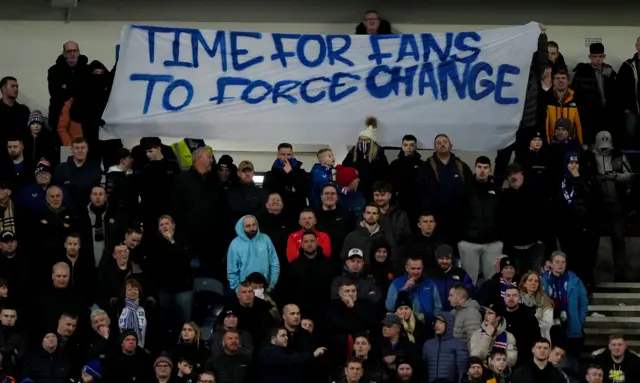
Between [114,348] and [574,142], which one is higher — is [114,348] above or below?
below

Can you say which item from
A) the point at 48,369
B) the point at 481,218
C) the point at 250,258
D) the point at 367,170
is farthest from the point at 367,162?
the point at 48,369

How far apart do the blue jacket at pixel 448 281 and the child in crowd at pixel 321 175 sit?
192 centimetres

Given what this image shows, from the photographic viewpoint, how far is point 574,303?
17172 millimetres

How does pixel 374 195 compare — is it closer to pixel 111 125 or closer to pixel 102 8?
pixel 111 125

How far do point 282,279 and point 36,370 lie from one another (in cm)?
261

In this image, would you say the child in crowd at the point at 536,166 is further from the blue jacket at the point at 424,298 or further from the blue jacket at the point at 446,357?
the blue jacket at the point at 446,357

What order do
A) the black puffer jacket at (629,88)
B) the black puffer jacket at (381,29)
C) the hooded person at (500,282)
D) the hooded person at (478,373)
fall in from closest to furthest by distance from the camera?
the hooded person at (478,373) → the hooded person at (500,282) → the black puffer jacket at (629,88) → the black puffer jacket at (381,29)

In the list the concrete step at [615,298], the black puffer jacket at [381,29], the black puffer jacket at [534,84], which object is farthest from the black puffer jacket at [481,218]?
the black puffer jacket at [381,29]

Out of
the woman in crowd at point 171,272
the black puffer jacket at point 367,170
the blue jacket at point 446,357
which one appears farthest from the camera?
the black puffer jacket at point 367,170

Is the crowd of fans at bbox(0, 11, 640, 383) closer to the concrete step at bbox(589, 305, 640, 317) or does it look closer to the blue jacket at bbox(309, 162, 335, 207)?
the blue jacket at bbox(309, 162, 335, 207)

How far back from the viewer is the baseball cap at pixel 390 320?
1616 centimetres

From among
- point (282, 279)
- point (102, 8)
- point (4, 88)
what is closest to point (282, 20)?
point (102, 8)

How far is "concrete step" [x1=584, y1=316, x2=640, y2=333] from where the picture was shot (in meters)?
18.1

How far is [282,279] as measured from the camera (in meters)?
17.2
